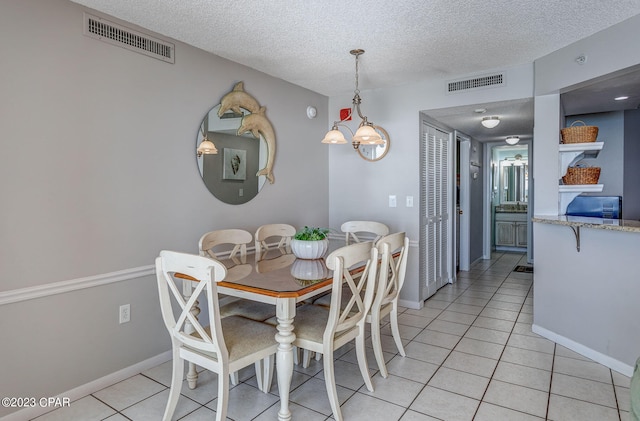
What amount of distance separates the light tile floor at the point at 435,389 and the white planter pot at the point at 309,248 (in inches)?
32.3

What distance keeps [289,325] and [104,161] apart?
1592 millimetres

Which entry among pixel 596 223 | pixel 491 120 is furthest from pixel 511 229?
pixel 596 223

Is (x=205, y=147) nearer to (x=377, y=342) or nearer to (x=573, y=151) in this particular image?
(x=377, y=342)

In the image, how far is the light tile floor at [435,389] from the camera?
2119 millimetres

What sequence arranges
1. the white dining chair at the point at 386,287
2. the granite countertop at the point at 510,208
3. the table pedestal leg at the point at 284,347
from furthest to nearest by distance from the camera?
the granite countertop at the point at 510,208 < the white dining chair at the point at 386,287 < the table pedestal leg at the point at 284,347

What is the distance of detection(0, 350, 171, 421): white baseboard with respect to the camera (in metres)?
2.06

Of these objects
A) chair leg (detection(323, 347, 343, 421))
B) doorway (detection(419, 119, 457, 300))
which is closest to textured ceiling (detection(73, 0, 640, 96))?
doorway (detection(419, 119, 457, 300))

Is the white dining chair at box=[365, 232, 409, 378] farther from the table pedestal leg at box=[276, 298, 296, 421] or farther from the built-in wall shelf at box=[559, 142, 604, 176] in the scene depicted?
the built-in wall shelf at box=[559, 142, 604, 176]

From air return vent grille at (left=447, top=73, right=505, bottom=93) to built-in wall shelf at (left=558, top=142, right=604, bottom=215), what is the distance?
0.83m

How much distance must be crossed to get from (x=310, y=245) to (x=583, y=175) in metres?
2.46

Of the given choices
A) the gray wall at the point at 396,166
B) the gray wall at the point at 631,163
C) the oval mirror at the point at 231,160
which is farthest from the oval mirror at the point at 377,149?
the gray wall at the point at 631,163

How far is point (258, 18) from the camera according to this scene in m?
2.46

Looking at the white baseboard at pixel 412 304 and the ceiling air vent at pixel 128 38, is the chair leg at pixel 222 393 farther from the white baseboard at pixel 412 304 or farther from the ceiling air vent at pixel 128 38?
the white baseboard at pixel 412 304

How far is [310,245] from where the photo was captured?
258 cm
